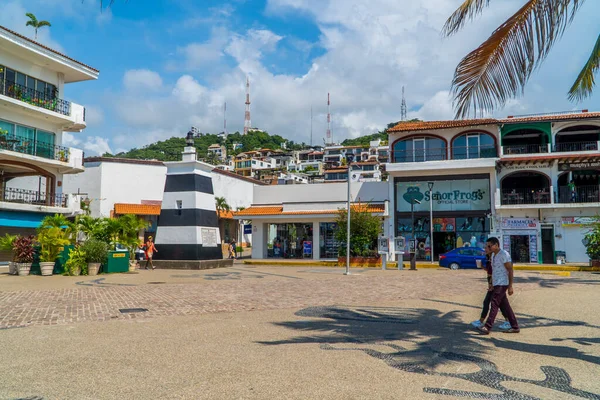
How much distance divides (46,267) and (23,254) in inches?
60.3

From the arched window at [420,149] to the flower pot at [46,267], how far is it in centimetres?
2489

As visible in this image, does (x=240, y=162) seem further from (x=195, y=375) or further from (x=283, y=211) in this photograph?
(x=195, y=375)

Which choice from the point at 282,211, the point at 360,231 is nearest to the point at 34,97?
the point at 282,211

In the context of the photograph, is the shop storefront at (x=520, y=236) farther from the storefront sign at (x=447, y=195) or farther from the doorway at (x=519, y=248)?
the storefront sign at (x=447, y=195)

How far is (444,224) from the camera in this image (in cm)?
3406

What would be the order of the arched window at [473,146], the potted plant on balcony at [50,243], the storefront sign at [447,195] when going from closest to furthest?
the potted plant on balcony at [50,243] < the storefront sign at [447,195] < the arched window at [473,146]

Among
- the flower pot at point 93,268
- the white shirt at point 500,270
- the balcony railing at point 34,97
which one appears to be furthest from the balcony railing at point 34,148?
the white shirt at point 500,270

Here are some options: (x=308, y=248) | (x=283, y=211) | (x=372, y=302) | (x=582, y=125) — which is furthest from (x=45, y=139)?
(x=582, y=125)

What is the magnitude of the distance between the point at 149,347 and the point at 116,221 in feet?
52.5

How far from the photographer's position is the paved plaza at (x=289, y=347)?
511 centimetres

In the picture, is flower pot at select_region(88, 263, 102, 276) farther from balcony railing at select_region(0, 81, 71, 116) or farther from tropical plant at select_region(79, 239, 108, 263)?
balcony railing at select_region(0, 81, 71, 116)

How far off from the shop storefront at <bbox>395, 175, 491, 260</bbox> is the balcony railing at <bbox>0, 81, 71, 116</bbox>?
78.9 feet

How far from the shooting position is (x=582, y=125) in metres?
34.1

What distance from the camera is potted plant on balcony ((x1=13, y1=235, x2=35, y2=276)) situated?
19938 mm
